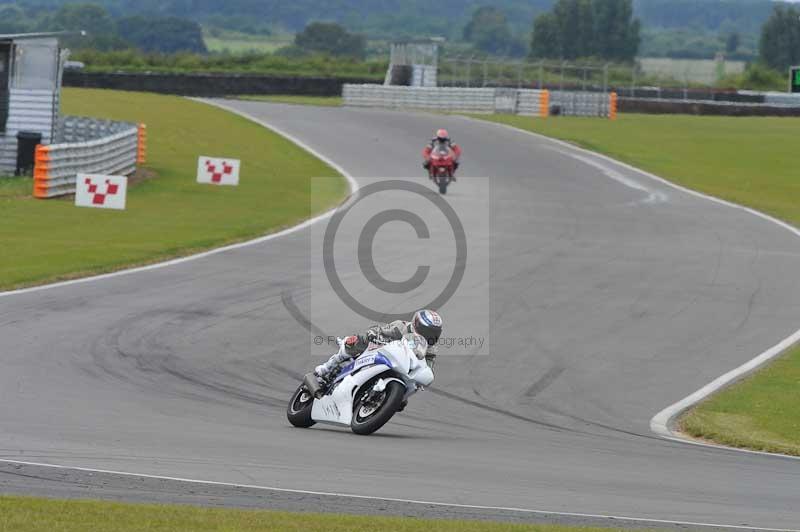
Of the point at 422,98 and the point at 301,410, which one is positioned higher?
the point at 422,98

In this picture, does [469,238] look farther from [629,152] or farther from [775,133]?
[775,133]

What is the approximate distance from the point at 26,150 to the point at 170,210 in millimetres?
7095

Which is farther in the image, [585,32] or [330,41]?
[330,41]

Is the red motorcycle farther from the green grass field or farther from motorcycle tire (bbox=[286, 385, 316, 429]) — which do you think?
motorcycle tire (bbox=[286, 385, 316, 429])

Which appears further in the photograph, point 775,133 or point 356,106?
point 356,106

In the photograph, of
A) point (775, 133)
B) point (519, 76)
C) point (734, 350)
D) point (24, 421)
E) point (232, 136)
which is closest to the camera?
point (24, 421)

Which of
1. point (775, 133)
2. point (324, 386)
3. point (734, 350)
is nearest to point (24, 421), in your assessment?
point (324, 386)

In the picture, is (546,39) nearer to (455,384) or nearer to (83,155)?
(83,155)

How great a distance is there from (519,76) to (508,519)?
63.3 meters

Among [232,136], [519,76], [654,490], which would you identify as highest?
[519,76]

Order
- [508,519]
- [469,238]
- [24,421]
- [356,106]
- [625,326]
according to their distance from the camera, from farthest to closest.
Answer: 1. [356,106]
2. [469,238]
3. [625,326]
4. [24,421]
5. [508,519]

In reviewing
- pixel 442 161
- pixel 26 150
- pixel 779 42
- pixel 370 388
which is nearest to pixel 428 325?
pixel 370 388

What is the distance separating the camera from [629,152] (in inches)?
1893

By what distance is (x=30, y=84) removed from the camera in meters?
36.8
